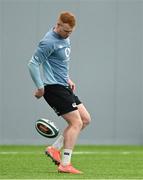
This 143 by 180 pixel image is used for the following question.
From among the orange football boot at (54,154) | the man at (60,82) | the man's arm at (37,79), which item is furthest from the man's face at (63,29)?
the orange football boot at (54,154)

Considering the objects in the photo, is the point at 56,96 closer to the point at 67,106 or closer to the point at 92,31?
the point at 67,106

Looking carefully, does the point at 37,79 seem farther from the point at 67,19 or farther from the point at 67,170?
the point at 67,170

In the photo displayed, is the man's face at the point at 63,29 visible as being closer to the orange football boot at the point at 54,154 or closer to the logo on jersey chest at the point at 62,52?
the logo on jersey chest at the point at 62,52

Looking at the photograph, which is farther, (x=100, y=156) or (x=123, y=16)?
(x=123, y=16)

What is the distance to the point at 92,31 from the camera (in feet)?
48.7

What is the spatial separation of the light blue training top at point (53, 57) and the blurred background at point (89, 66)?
20.5ft

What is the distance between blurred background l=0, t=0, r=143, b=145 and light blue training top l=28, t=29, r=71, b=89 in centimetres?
624

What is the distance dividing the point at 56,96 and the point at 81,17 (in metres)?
6.45

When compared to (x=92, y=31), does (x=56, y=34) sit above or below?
above

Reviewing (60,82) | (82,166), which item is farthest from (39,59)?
(82,166)

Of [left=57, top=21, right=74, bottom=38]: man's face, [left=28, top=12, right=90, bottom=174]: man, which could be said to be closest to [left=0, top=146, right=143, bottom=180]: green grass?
[left=28, top=12, right=90, bottom=174]: man

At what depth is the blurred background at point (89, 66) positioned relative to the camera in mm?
14734

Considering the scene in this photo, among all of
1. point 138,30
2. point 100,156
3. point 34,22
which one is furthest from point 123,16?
point 100,156

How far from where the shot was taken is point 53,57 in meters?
8.51
